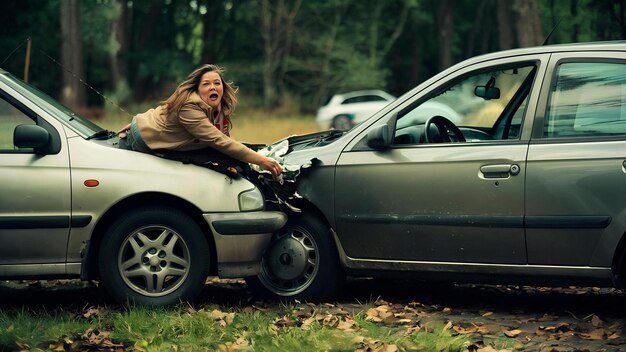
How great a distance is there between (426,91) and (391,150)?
0.44m

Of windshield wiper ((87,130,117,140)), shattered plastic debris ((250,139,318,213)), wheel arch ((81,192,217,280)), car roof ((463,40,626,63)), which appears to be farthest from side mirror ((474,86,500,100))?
windshield wiper ((87,130,117,140))

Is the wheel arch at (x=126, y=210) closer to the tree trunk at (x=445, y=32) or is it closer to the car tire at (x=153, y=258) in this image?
the car tire at (x=153, y=258)

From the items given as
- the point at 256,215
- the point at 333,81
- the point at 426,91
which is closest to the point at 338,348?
the point at 256,215

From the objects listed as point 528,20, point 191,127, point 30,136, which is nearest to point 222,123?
point 191,127

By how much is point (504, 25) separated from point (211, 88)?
22.3 meters

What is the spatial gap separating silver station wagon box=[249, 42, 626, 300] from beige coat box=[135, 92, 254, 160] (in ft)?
1.69

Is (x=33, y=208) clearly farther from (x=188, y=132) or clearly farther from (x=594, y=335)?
(x=594, y=335)

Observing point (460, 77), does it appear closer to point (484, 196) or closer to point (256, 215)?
point (484, 196)

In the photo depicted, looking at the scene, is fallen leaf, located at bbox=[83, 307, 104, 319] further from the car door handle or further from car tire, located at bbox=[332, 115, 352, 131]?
car tire, located at bbox=[332, 115, 352, 131]

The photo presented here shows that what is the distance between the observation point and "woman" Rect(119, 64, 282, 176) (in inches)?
292

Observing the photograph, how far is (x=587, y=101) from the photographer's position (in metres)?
7.07

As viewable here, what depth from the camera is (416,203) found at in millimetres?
7340

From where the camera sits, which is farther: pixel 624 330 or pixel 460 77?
pixel 460 77

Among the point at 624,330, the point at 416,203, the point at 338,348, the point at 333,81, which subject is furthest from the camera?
the point at 333,81
